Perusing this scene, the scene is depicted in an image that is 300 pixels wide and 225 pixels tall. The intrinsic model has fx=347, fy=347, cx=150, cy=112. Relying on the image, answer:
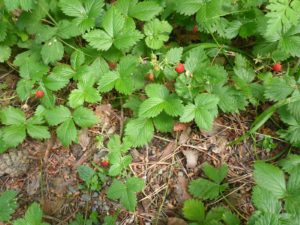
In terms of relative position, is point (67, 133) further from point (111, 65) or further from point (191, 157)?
point (191, 157)

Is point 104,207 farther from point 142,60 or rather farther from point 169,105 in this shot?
point 142,60

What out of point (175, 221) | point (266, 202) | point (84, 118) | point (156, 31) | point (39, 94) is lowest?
point (175, 221)

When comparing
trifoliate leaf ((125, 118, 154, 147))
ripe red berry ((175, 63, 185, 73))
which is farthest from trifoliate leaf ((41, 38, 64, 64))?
ripe red berry ((175, 63, 185, 73))

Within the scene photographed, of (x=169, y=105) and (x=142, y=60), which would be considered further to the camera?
(x=142, y=60)

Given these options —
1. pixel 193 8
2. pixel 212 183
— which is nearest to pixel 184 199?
pixel 212 183

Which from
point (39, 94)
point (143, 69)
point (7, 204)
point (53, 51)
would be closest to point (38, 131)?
point (39, 94)

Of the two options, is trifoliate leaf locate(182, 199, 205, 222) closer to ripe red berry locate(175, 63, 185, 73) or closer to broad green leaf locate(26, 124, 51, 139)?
ripe red berry locate(175, 63, 185, 73)

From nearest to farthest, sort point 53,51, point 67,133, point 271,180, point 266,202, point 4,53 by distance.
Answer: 1. point 266,202
2. point 271,180
3. point 67,133
4. point 53,51
5. point 4,53
